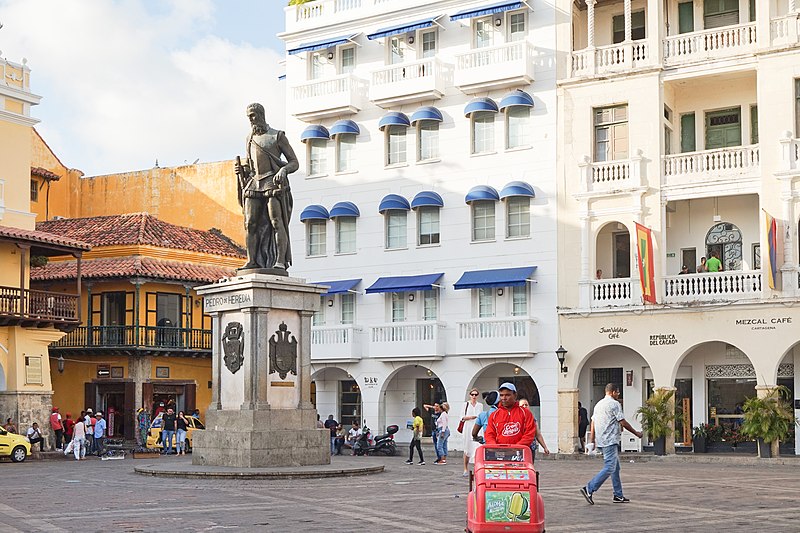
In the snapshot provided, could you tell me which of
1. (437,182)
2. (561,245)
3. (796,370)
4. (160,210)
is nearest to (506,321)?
(561,245)

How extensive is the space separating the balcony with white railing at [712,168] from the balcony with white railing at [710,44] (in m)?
2.93

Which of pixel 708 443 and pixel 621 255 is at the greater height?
pixel 621 255

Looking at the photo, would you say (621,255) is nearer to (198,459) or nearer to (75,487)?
(198,459)

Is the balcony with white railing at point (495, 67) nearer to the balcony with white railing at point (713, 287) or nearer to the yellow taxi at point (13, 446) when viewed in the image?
the balcony with white railing at point (713, 287)

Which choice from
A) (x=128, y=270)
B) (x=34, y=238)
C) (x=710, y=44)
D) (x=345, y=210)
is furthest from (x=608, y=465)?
(x=128, y=270)

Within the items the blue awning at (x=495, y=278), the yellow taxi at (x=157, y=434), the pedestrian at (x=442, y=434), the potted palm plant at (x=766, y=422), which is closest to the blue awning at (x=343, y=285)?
the blue awning at (x=495, y=278)

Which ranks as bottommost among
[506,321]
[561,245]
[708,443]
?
[708,443]

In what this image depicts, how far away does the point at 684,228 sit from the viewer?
127ft

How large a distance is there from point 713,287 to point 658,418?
4317 mm

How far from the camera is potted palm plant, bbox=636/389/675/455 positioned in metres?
35.5

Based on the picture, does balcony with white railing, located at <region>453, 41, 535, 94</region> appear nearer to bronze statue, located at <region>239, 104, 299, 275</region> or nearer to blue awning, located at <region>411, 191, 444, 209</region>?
blue awning, located at <region>411, 191, 444, 209</region>

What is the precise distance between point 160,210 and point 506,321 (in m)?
24.9

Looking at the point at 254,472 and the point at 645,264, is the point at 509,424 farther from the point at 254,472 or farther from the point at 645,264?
the point at 645,264

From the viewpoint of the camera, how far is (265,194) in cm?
2450
